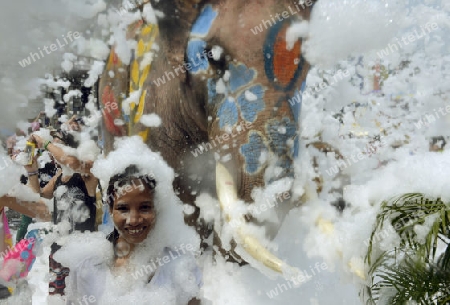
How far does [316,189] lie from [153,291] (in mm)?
1195

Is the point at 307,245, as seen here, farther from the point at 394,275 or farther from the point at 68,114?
the point at 68,114

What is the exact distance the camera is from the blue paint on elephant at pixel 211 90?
7.00 feet

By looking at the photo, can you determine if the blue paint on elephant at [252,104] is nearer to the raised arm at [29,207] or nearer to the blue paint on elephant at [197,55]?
the blue paint on elephant at [197,55]

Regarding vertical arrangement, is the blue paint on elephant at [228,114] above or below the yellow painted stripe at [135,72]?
below

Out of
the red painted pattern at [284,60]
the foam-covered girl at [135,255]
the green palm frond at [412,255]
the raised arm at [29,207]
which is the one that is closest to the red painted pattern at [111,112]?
the raised arm at [29,207]

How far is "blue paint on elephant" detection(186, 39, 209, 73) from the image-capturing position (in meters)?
2.13

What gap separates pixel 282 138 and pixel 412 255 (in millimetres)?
926

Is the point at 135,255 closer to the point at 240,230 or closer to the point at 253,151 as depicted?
the point at 240,230

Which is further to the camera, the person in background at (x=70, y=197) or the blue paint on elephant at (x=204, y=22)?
the person in background at (x=70, y=197)

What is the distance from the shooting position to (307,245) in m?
2.10

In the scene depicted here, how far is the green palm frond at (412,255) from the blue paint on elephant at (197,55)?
46.5 inches

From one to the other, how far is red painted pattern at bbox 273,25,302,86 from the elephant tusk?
0.45m

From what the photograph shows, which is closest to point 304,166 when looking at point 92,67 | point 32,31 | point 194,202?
point 194,202

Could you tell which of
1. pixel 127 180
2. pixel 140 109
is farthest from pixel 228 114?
pixel 127 180
